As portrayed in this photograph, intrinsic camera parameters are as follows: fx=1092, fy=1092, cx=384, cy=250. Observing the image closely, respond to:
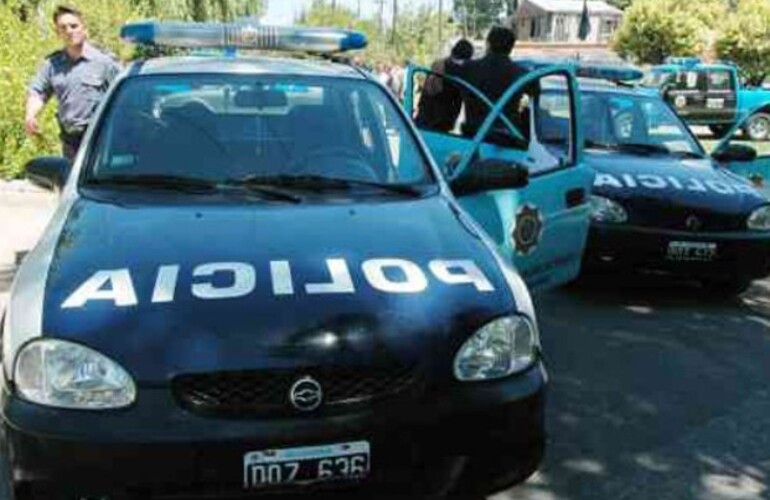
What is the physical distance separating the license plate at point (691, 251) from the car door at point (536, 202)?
127cm

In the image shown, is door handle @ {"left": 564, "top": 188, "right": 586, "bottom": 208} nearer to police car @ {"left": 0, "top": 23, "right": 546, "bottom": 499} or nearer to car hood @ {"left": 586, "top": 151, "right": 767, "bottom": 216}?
car hood @ {"left": 586, "top": 151, "right": 767, "bottom": 216}

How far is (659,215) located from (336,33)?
2631 mm

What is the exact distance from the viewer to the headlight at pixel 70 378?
3.16m

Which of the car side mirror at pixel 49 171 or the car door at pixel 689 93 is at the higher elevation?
the car side mirror at pixel 49 171

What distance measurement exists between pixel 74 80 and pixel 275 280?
4.49 m

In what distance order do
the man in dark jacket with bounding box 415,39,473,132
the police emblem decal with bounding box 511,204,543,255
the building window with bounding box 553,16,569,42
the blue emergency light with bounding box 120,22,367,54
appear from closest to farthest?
the police emblem decal with bounding box 511,204,543,255
the blue emergency light with bounding box 120,22,367,54
the man in dark jacket with bounding box 415,39,473,132
the building window with bounding box 553,16,569,42

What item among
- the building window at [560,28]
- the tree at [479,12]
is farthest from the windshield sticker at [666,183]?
the tree at [479,12]

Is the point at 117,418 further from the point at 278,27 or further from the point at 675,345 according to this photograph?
the point at 675,345

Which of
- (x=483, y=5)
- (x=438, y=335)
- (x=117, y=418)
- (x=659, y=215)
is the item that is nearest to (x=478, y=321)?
(x=438, y=335)

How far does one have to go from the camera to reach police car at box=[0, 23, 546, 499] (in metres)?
3.14

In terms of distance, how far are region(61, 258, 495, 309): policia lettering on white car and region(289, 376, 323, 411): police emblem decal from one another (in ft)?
1.03

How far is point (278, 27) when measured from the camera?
20.4 feet

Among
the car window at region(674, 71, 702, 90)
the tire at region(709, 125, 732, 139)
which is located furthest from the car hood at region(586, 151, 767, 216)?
the car window at region(674, 71, 702, 90)

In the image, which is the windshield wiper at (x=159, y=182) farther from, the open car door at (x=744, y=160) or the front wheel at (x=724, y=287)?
the open car door at (x=744, y=160)
